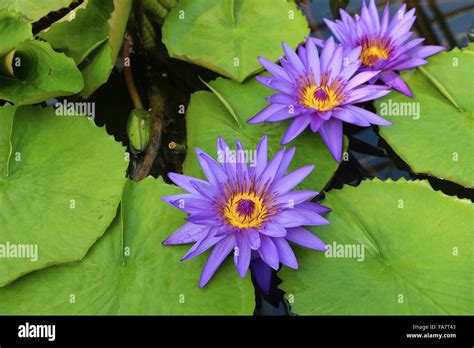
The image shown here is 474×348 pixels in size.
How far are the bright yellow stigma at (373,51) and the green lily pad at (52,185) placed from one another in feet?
3.73

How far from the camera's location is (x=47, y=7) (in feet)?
7.30

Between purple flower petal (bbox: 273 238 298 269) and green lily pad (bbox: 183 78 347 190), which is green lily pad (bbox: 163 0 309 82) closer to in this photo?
green lily pad (bbox: 183 78 347 190)

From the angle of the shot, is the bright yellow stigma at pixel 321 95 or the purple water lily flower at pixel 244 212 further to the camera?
the bright yellow stigma at pixel 321 95

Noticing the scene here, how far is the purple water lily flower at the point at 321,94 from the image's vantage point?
2014 mm

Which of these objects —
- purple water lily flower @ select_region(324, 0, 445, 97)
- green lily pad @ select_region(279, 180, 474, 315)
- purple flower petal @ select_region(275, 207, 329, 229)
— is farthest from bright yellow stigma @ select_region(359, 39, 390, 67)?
purple flower petal @ select_region(275, 207, 329, 229)

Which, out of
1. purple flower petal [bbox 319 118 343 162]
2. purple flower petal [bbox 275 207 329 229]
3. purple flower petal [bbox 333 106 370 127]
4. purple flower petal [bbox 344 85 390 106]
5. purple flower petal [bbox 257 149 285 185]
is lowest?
purple flower petal [bbox 275 207 329 229]

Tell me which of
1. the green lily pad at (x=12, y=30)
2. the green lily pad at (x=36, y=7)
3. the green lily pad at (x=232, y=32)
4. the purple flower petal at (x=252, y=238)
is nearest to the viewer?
the purple flower petal at (x=252, y=238)

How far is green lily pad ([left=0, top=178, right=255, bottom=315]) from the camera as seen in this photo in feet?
5.54

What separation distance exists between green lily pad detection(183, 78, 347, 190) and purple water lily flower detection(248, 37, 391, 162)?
63mm

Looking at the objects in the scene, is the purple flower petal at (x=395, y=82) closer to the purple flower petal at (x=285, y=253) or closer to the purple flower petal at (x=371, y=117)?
the purple flower petal at (x=371, y=117)

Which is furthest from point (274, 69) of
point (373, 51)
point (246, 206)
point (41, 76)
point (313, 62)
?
point (41, 76)

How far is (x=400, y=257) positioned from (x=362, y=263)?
129mm

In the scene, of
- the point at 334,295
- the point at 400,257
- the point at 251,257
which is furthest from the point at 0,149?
the point at 400,257

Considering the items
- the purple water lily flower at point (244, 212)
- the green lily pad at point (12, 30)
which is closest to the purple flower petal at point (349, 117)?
the purple water lily flower at point (244, 212)
